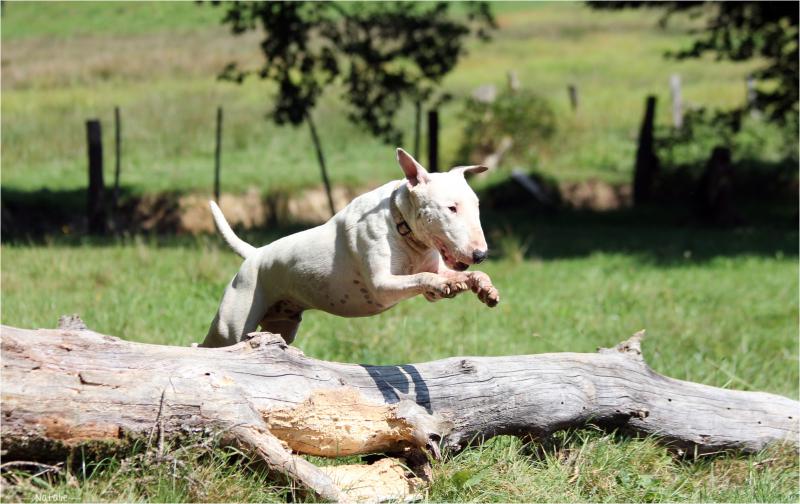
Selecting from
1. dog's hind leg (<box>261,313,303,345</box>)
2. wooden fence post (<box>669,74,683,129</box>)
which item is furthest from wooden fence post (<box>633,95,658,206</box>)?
dog's hind leg (<box>261,313,303,345</box>)

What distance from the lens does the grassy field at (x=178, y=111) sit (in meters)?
20.3

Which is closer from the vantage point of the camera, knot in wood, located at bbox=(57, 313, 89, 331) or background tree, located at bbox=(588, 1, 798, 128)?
knot in wood, located at bbox=(57, 313, 89, 331)

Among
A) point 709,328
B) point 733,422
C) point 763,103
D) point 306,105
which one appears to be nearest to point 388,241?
point 733,422

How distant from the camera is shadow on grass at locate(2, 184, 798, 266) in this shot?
14.0 m

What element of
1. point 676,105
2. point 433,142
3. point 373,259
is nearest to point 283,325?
point 373,259

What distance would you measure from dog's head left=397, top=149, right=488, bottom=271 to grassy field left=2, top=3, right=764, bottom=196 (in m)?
13.9

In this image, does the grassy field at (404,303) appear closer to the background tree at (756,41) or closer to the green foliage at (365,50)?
the background tree at (756,41)

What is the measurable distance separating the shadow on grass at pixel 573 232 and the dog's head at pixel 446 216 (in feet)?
25.6

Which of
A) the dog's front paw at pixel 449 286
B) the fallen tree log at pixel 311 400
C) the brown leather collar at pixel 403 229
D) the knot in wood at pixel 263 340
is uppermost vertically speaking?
the brown leather collar at pixel 403 229

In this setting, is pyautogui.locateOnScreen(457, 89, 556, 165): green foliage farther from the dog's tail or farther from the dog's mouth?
the dog's mouth

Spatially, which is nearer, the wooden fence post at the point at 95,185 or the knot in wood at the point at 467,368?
the knot in wood at the point at 467,368

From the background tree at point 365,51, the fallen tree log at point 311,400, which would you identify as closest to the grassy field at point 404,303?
the fallen tree log at point 311,400

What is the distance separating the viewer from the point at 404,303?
432 inches

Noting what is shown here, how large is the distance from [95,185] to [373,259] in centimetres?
1162
